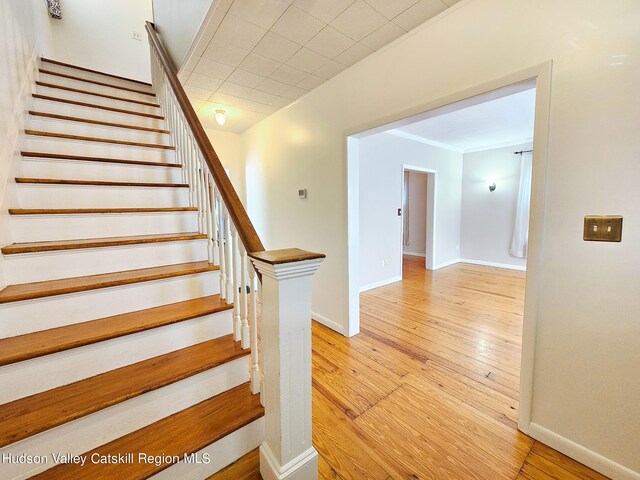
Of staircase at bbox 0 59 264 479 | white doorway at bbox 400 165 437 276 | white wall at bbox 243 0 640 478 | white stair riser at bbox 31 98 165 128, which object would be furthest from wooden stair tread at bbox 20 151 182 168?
white doorway at bbox 400 165 437 276

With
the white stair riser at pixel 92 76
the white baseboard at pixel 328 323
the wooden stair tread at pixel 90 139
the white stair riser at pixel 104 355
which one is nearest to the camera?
the white stair riser at pixel 104 355

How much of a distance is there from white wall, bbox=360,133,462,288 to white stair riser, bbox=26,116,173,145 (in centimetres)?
259

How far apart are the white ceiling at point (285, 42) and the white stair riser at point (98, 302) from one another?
1.70m

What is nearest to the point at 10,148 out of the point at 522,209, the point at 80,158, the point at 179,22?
the point at 80,158

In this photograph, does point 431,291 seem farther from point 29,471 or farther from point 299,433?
point 29,471

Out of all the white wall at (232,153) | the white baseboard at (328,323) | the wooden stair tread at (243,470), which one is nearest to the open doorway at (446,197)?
the white baseboard at (328,323)

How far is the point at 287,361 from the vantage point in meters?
1.00

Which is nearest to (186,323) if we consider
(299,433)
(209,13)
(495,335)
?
(299,433)

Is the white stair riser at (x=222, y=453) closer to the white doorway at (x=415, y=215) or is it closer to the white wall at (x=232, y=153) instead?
the white wall at (x=232, y=153)

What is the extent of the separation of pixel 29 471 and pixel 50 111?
8.08 ft

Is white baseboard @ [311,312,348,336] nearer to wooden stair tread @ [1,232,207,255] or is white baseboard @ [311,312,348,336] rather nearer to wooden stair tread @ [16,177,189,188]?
wooden stair tread @ [1,232,207,255]

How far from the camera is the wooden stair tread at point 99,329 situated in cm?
99

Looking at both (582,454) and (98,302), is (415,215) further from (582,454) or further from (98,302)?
(98,302)

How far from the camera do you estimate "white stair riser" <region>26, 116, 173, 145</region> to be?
1874 millimetres
